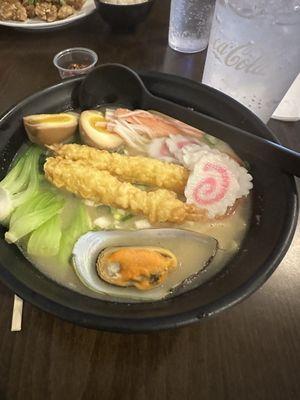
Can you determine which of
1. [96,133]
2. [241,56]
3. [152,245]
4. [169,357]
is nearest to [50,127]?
[96,133]

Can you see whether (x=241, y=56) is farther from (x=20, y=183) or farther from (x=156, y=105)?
(x=20, y=183)

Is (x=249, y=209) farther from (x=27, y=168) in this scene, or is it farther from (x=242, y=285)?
(x=27, y=168)

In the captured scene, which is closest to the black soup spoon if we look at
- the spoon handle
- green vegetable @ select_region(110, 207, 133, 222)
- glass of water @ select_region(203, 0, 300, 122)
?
the spoon handle

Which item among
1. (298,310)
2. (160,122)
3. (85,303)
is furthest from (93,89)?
(298,310)

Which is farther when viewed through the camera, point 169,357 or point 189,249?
point 189,249

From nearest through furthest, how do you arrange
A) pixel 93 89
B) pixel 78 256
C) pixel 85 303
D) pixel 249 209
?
pixel 85 303, pixel 78 256, pixel 249 209, pixel 93 89

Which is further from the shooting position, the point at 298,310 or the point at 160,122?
the point at 160,122
